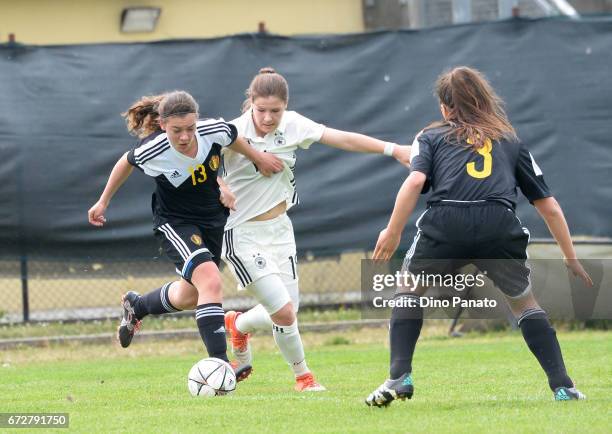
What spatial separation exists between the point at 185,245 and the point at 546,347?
7.50 feet

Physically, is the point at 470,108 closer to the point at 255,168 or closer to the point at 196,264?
the point at 255,168

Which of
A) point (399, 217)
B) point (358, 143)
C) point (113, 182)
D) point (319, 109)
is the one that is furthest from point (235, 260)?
point (319, 109)

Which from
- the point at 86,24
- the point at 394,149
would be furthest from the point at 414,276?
the point at 86,24

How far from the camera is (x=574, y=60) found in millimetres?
11492

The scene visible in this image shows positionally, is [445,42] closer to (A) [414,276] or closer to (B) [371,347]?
(B) [371,347]

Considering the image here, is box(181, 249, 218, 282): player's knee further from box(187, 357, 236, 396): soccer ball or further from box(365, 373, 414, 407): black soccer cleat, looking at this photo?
box(365, 373, 414, 407): black soccer cleat

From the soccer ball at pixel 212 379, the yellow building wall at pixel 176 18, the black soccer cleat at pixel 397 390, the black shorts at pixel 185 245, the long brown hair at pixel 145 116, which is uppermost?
the yellow building wall at pixel 176 18

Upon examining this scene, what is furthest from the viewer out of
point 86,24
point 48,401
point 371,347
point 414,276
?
point 86,24

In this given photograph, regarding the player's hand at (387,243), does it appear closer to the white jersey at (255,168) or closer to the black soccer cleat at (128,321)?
the white jersey at (255,168)

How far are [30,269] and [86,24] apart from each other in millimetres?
3864

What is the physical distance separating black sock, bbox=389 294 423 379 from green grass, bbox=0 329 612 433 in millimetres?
263

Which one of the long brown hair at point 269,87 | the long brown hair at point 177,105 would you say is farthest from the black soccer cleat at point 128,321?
the long brown hair at point 269,87

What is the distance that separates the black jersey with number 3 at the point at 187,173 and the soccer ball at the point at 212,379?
92 cm

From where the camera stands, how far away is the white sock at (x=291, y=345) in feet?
24.7
